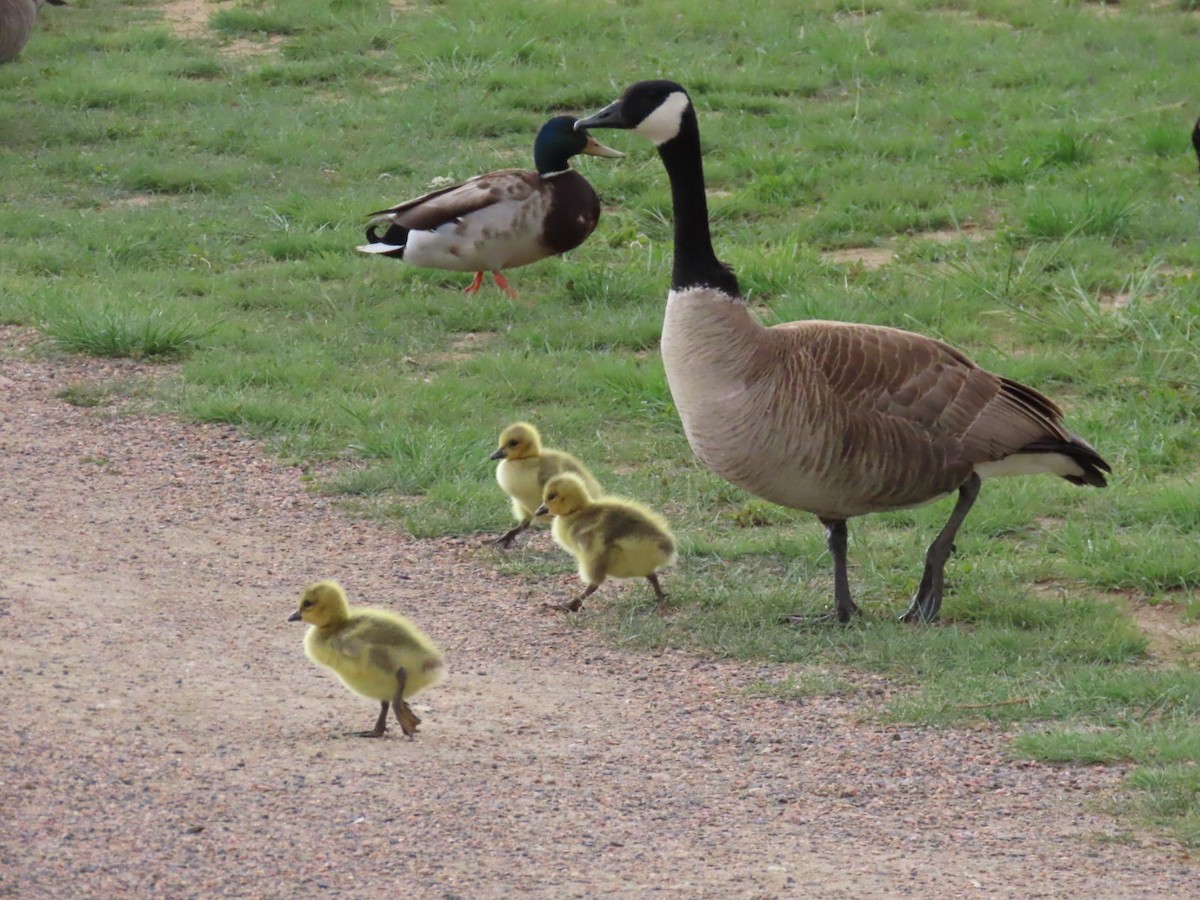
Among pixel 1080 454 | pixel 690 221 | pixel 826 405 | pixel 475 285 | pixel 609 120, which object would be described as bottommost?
pixel 475 285

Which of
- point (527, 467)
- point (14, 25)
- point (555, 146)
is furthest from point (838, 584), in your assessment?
point (14, 25)

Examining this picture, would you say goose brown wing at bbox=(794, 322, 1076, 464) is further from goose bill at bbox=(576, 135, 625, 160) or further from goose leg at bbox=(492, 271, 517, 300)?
goose bill at bbox=(576, 135, 625, 160)

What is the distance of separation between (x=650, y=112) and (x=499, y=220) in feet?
12.9

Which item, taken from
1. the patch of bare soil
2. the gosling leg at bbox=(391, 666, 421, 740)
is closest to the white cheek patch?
the gosling leg at bbox=(391, 666, 421, 740)

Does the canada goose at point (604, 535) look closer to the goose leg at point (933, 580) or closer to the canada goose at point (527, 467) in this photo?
the canada goose at point (527, 467)

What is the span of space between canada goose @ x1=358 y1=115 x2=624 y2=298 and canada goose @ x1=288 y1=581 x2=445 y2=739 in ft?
17.5

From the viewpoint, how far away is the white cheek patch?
6.72 metres

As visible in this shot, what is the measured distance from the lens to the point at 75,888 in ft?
13.7

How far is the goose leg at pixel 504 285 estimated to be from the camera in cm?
1088

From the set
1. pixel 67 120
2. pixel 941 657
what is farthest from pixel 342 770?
pixel 67 120

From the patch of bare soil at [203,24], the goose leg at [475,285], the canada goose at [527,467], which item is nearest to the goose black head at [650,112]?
the canada goose at [527,467]

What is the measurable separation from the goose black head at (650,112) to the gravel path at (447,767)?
1.90 m

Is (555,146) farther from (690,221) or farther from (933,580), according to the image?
(933,580)

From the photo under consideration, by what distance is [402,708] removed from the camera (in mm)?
5363
